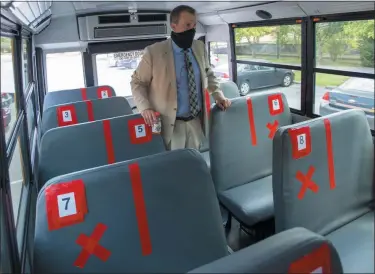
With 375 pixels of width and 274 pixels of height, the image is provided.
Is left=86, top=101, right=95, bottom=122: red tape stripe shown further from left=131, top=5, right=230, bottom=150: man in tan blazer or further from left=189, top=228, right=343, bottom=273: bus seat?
left=189, top=228, right=343, bottom=273: bus seat

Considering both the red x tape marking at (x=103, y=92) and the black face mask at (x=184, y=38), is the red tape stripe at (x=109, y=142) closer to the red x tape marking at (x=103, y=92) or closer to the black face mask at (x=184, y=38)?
the black face mask at (x=184, y=38)

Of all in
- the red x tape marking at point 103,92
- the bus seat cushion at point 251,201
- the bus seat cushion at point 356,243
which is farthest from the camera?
the red x tape marking at point 103,92

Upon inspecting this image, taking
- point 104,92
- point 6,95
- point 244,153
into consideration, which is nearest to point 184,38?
point 244,153

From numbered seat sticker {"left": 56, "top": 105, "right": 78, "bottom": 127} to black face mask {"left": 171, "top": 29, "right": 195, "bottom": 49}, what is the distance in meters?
1.23

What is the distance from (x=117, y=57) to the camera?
17.4 ft

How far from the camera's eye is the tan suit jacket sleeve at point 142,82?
2.35 meters

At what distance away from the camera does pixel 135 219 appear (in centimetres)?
139

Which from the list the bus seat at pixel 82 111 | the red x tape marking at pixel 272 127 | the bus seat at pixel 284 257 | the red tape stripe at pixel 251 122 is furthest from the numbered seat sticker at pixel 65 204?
the bus seat at pixel 82 111

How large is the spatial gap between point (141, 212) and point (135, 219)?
0.03m

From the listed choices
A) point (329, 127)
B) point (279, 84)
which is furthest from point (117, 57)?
point (329, 127)

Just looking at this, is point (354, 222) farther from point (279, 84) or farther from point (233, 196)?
point (279, 84)

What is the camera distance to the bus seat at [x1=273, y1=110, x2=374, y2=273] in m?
1.80

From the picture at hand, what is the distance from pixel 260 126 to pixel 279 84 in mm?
1468

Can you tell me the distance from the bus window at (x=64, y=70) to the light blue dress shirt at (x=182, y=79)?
3.24m
